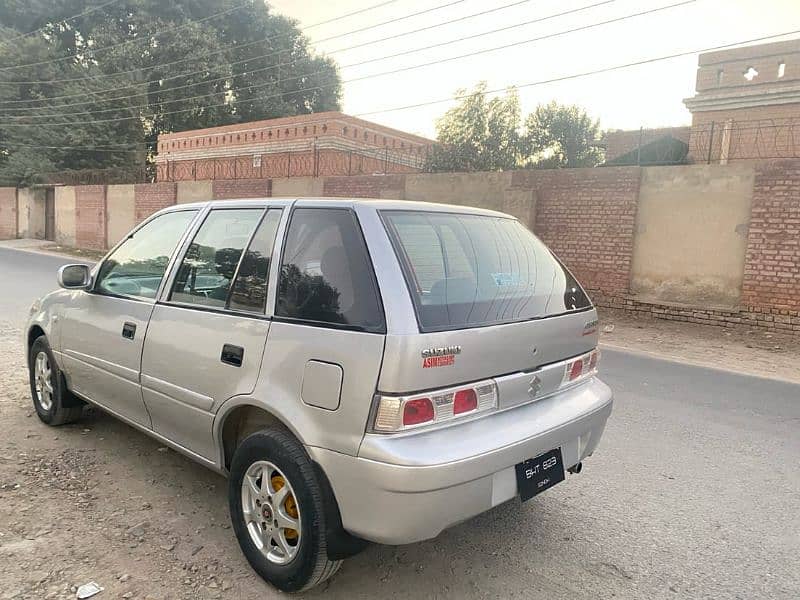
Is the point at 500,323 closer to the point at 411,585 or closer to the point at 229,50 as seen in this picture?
the point at 411,585

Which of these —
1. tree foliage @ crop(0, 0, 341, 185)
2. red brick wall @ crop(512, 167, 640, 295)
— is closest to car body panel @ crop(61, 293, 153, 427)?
red brick wall @ crop(512, 167, 640, 295)

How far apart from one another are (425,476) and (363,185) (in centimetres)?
1450

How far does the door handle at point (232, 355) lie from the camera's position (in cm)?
270

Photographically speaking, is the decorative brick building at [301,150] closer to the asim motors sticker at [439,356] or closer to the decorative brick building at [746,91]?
the decorative brick building at [746,91]

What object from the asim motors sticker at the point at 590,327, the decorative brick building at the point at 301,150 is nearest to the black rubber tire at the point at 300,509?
the asim motors sticker at the point at 590,327

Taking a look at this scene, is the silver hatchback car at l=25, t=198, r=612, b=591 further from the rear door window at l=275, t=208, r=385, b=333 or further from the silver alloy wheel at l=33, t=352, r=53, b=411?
the silver alloy wheel at l=33, t=352, r=53, b=411

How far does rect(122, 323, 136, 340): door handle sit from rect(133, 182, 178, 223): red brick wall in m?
19.7

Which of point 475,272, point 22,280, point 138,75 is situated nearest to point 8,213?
point 138,75

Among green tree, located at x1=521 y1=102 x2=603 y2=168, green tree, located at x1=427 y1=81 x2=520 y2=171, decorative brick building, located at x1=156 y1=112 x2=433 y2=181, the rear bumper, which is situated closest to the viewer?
the rear bumper

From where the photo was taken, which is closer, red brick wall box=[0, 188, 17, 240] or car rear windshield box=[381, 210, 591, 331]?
car rear windshield box=[381, 210, 591, 331]

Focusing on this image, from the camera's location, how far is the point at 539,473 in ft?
8.64

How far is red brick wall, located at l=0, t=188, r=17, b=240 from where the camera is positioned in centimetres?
2975

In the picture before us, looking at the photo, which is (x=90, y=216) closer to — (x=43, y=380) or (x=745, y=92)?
(x=43, y=380)

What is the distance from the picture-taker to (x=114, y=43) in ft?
116
